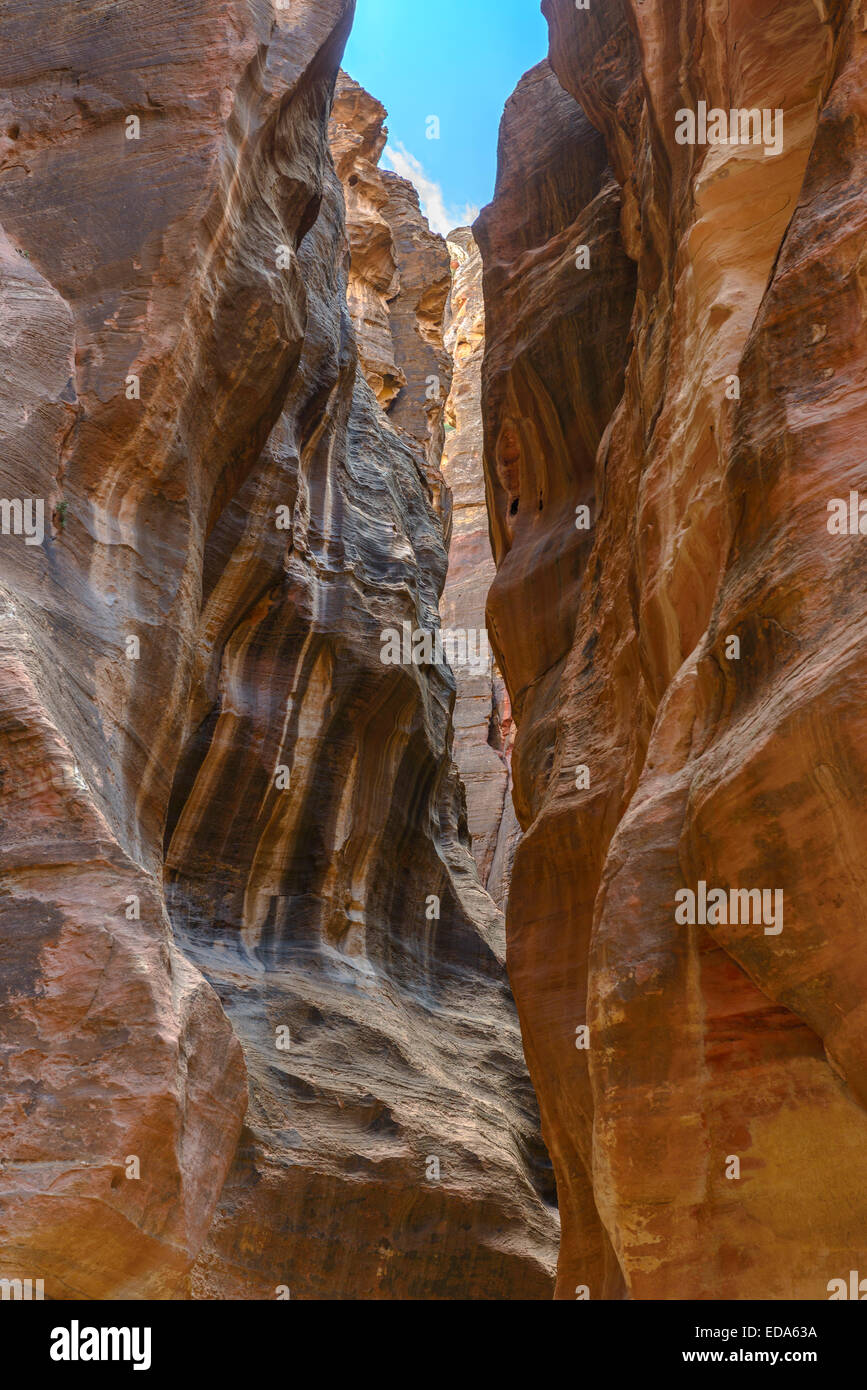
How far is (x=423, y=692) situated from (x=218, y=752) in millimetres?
4822

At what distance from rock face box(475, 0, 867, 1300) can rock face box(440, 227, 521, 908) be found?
55.4 feet

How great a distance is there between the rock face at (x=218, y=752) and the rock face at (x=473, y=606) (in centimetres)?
1134

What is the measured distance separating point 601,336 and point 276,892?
8159mm

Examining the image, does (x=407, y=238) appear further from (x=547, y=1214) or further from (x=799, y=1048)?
(x=799, y=1048)

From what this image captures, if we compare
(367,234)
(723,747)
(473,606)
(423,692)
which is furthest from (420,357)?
(723,747)

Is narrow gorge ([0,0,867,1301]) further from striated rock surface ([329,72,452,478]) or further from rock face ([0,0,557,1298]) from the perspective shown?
striated rock surface ([329,72,452,478])

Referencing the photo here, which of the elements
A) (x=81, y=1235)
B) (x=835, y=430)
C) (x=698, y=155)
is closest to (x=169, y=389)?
(x=698, y=155)

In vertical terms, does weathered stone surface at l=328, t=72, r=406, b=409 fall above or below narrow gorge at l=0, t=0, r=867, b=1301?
above

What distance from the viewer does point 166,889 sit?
15852mm

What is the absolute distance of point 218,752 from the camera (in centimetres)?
1652

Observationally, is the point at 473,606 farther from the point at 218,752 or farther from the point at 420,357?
the point at 218,752

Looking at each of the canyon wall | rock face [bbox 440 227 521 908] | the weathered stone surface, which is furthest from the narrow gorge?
rock face [bbox 440 227 521 908]

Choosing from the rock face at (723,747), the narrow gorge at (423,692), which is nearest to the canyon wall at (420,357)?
the narrow gorge at (423,692)

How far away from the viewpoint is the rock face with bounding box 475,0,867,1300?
21.9 ft
